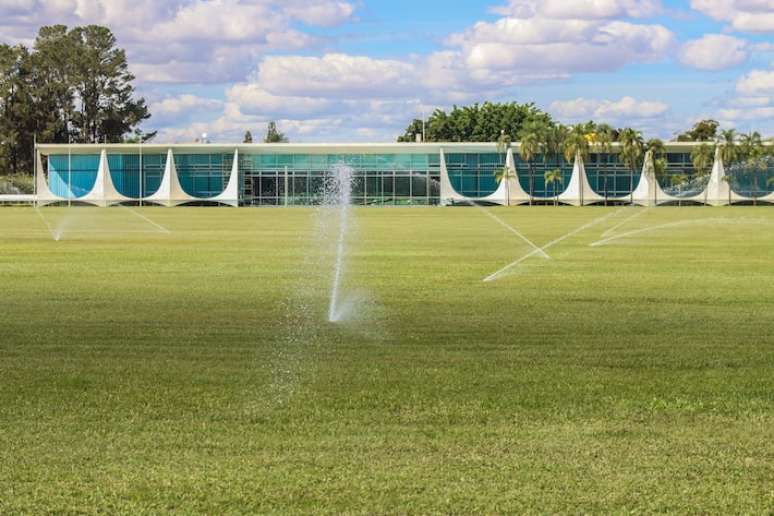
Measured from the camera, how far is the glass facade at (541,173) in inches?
5002

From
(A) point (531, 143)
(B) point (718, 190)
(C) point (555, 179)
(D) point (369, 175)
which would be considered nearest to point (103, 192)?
(D) point (369, 175)

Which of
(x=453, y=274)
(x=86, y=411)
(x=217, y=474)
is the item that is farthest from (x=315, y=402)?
(x=453, y=274)

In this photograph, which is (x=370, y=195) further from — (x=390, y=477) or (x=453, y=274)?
(x=390, y=477)

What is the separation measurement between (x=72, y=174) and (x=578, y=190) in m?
50.7

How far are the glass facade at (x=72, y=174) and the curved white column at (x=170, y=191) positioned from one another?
27.9 ft

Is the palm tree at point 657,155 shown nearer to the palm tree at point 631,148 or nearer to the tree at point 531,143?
the palm tree at point 631,148

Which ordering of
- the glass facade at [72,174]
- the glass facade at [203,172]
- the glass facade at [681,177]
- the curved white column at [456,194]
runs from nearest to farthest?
the curved white column at [456,194] → the glass facade at [681,177] → the glass facade at [203,172] → the glass facade at [72,174]

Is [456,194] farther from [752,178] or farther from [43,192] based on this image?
[43,192]

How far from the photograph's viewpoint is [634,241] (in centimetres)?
4172

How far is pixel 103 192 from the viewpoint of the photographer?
389 ft

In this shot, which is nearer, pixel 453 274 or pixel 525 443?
pixel 525 443

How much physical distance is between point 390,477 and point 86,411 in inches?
131

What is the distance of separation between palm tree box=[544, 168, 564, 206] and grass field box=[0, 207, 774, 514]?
325 feet

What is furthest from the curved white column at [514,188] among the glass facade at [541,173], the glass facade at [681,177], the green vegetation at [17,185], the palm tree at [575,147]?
the green vegetation at [17,185]
